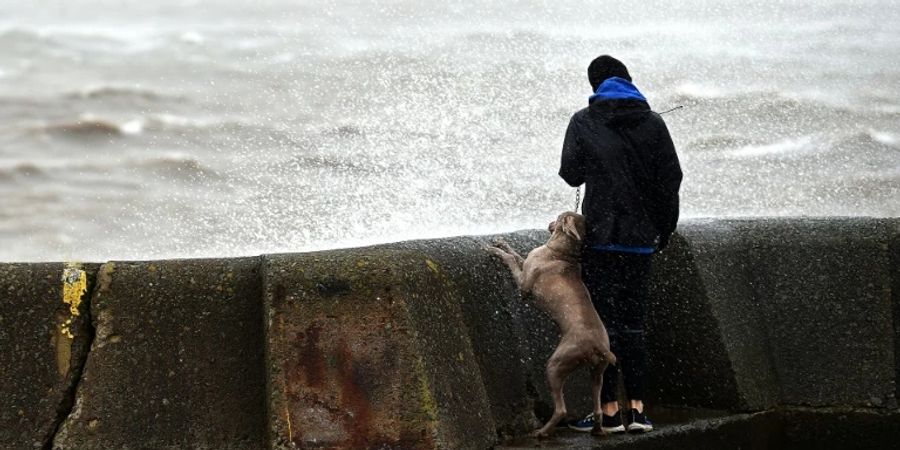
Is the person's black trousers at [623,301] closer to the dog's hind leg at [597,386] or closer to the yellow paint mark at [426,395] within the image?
the dog's hind leg at [597,386]

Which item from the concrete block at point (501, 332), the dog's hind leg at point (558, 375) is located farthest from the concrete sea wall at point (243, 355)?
the dog's hind leg at point (558, 375)

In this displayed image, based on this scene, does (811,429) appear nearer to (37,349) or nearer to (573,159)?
(573,159)

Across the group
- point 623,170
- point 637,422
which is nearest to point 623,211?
point 623,170

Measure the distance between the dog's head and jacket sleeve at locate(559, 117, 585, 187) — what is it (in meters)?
0.17

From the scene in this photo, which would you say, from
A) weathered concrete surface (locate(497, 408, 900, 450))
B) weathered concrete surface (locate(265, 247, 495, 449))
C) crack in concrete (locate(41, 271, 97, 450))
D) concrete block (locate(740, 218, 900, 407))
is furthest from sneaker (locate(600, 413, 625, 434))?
crack in concrete (locate(41, 271, 97, 450))

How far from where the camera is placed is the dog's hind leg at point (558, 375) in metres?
5.61

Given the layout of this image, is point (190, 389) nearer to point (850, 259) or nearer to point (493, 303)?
point (493, 303)

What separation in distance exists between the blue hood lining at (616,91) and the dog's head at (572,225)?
513mm

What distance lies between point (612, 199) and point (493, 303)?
654 mm

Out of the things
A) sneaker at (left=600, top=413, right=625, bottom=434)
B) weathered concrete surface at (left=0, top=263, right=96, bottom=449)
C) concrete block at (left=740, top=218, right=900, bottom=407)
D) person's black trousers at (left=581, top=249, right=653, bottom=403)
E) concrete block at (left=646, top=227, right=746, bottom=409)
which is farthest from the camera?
concrete block at (left=740, top=218, right=900, bottom=407)

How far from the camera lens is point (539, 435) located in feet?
18.4

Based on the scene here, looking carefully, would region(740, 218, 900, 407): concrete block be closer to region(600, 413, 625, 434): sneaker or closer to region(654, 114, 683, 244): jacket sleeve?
region(654, 114, 683, 244): jacket sleeve

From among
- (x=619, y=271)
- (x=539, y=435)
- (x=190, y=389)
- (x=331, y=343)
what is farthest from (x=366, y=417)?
(x=619, y=271)

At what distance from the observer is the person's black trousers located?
5891 mm
